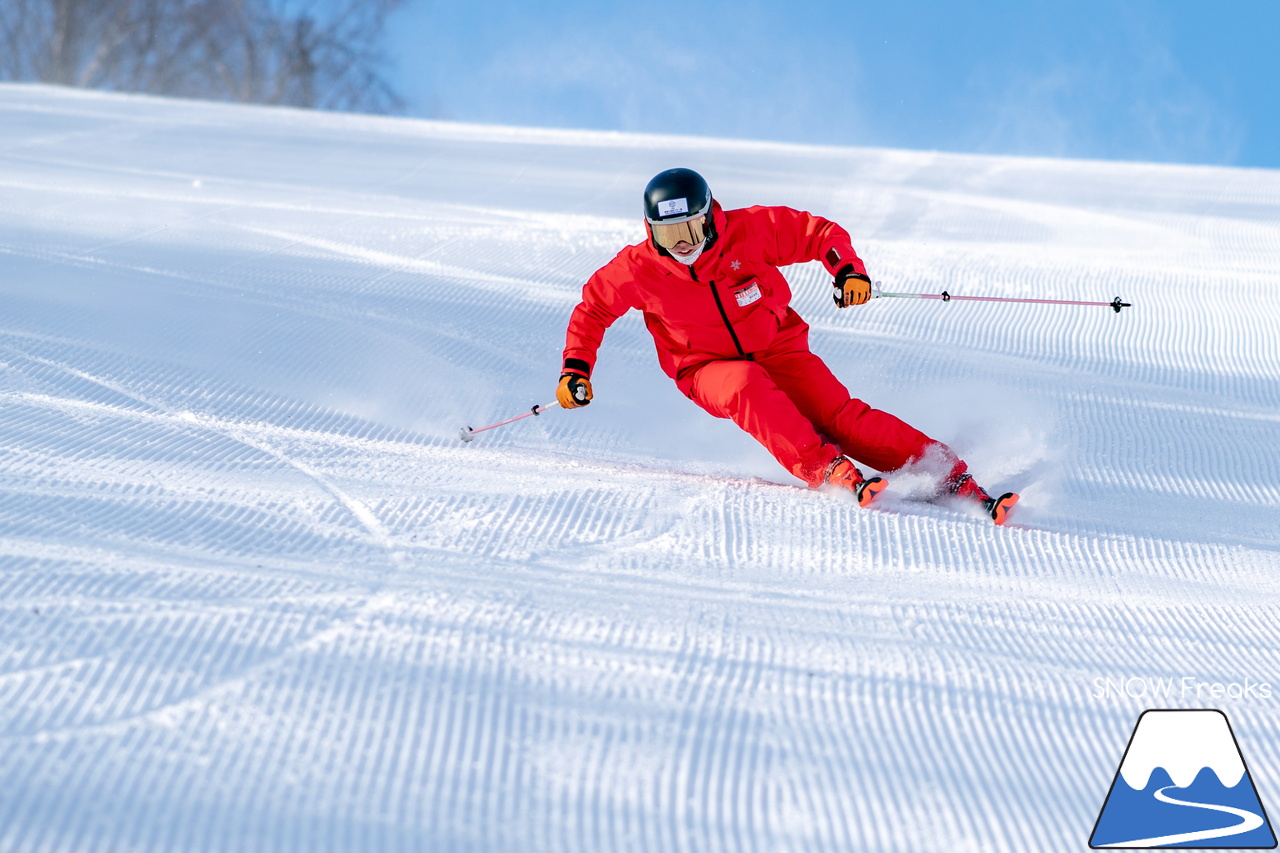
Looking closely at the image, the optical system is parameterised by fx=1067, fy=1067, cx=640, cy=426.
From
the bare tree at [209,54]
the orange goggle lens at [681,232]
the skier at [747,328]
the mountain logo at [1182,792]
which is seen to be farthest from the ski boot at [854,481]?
the bare tree at [209,54]

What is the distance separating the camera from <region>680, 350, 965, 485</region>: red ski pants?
277 cm

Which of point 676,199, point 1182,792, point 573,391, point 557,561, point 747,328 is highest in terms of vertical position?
point 676,199

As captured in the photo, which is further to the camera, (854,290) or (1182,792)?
(854,290)

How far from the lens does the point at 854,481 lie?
265cm

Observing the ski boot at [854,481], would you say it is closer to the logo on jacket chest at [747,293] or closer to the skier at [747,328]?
the skier at [747,328]

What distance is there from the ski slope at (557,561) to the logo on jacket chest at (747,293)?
514 mm

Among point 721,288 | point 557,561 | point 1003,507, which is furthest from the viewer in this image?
point 721,288

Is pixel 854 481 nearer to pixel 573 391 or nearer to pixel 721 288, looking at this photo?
pixel 721 288

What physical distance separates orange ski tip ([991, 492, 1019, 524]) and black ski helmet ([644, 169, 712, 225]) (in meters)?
1.05

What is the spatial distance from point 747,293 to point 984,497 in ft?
2.71

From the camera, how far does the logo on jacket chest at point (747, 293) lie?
2.92 meters

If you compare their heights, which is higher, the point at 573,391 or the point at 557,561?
the point at 573,391

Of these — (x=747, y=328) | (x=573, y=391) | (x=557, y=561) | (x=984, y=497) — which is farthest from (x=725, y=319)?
(x=557, y=561)

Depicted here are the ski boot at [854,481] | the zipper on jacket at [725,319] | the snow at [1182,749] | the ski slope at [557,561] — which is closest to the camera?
the ski slope at [557,561]
